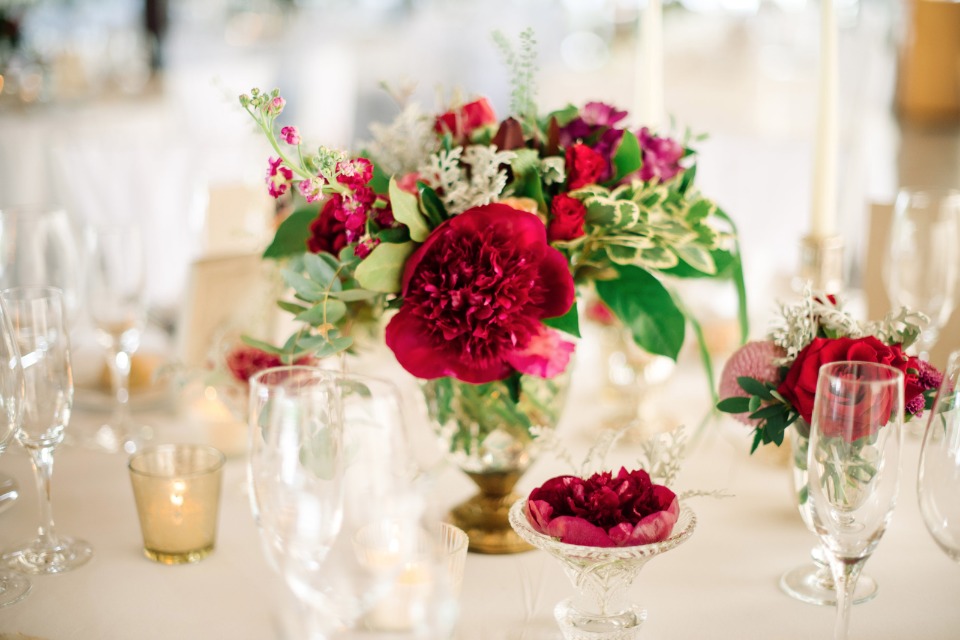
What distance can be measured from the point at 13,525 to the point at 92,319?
1.04ft

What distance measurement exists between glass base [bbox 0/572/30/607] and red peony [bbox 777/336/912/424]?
677mm

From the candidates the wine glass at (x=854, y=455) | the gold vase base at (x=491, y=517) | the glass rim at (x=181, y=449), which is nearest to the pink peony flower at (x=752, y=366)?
the wine glass at (x=854, y=455)

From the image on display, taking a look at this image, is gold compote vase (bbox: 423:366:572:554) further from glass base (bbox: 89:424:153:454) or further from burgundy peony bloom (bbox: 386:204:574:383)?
glass base (bbox: 89:424:153:454)

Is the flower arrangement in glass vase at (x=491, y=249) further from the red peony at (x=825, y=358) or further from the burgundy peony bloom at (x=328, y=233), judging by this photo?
the red peony at (x=825, y=358)

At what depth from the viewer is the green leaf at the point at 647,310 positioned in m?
0.97

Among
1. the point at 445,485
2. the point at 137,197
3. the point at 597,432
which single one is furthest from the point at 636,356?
the point at 137,197

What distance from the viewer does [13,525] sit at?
1031mm

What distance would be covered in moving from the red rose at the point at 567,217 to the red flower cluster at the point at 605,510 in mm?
222

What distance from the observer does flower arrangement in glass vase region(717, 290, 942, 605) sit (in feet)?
2.76

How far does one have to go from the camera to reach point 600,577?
0.79 metres

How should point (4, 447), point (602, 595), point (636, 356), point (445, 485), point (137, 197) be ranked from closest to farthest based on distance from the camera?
point (602, 595)
point (4, 447)
point (445, 485)
point (636, 356)
point (137, 197)

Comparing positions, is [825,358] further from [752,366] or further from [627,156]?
[627,156]

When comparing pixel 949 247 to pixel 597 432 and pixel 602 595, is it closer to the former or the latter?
pixel 597 432

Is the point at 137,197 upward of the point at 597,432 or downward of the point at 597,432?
upward
